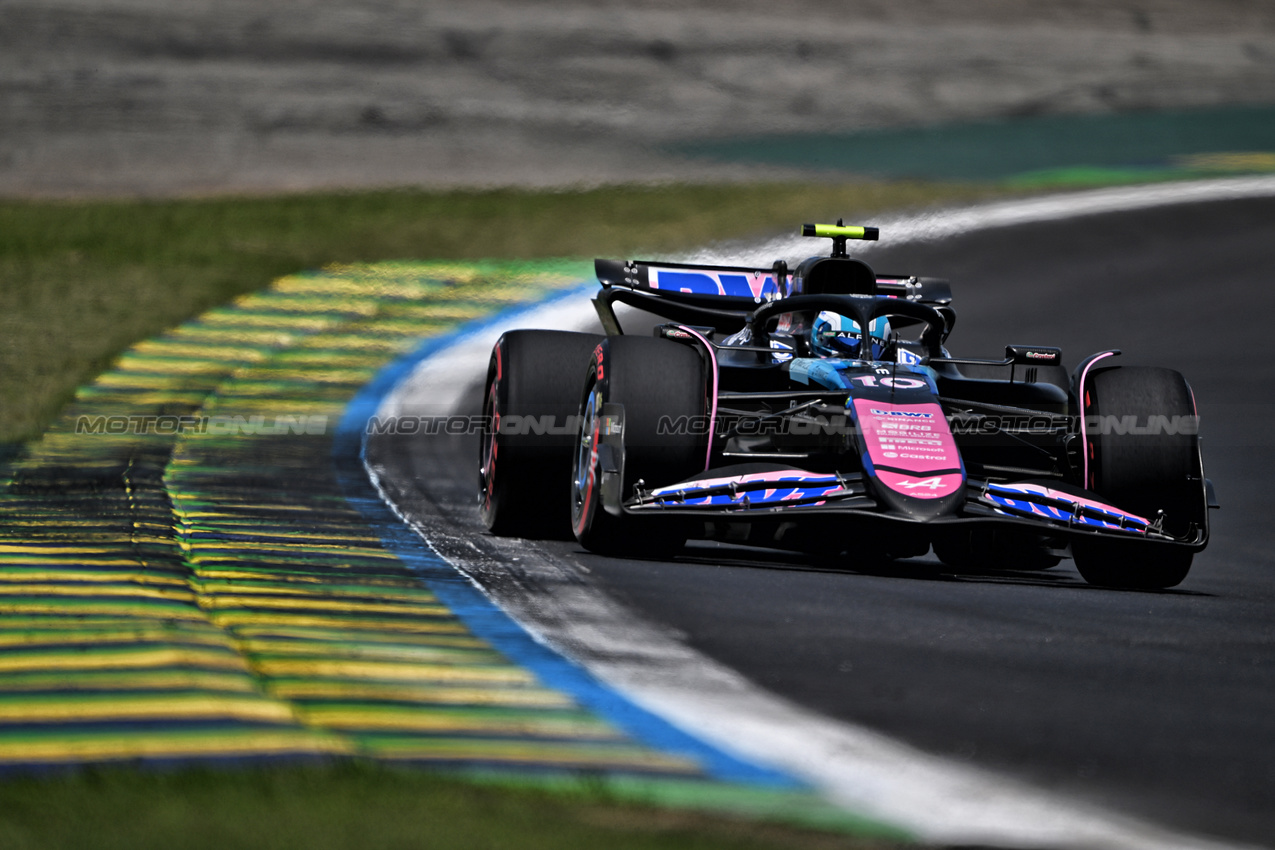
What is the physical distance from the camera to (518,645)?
518 centimetres

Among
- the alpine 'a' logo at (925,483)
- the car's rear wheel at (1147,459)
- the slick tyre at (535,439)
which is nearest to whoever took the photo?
the alpine 'a' logo at (925,483)

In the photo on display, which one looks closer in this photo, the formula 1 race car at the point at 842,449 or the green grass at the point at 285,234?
the formula 1 race car at the point at 842,449

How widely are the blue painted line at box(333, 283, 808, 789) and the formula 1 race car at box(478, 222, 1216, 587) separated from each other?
0.64 meters

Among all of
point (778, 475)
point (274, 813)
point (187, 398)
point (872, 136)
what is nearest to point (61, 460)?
point (187, 398)

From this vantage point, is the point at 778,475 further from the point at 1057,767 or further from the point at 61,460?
the point at 61,460

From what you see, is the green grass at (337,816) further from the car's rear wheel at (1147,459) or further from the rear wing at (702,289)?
the rear wing at (702,289)

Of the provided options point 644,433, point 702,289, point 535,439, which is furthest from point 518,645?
point 702,289

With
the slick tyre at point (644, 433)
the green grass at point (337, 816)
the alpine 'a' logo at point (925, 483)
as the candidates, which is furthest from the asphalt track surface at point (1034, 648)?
Answer: the green grass at point (337, 816)

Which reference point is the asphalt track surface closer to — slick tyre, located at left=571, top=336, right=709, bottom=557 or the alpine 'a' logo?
slick tyre, located at left=571, top=336, right=709, bottom=557

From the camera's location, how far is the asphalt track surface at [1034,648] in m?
4.03

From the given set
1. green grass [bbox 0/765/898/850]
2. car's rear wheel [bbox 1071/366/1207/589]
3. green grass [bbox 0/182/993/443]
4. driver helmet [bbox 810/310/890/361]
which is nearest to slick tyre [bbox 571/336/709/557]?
driver helmet [bbox 810/310/890/361]

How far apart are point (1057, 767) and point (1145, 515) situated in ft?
11.2

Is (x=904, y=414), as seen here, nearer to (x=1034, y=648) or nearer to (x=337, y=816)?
(x=1034, y=648)

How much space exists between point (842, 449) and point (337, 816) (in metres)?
3.97
